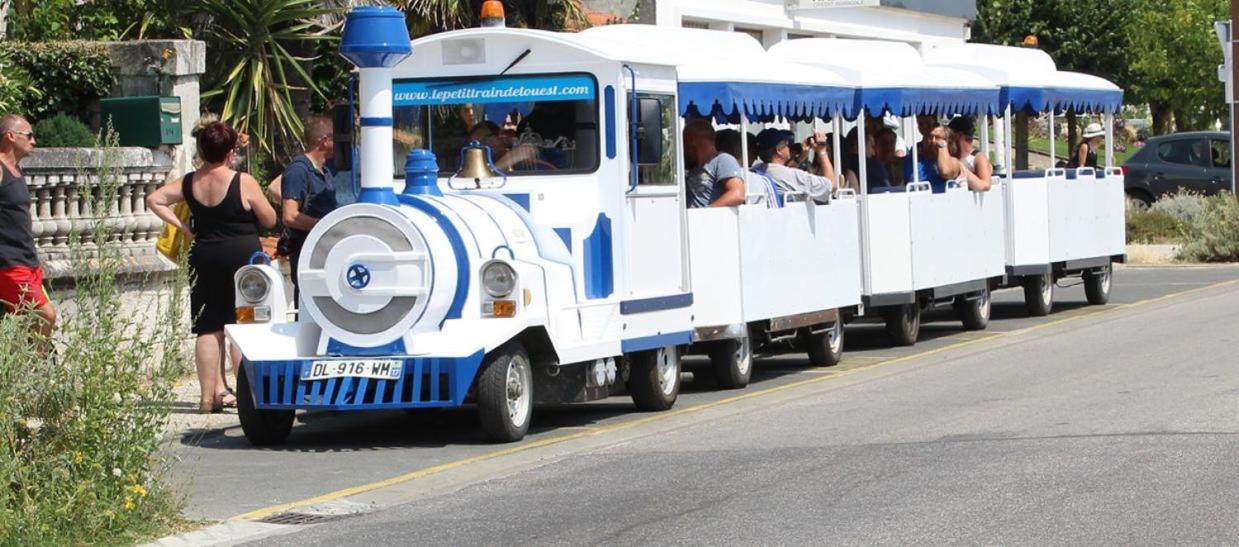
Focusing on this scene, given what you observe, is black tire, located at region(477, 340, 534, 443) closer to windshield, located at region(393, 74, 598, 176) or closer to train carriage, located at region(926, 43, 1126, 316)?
windshield, located at region(393, 74, 598, 176)

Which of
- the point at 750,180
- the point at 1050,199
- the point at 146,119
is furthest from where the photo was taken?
the point at 1050,199

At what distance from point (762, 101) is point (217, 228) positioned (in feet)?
14.3

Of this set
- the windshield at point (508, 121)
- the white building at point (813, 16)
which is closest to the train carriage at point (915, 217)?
the windshield at point (508, 121)

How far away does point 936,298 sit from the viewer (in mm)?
18828

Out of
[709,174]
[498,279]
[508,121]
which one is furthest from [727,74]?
[498,279]

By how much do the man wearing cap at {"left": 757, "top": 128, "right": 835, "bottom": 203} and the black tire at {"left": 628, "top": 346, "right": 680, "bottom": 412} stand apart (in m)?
2.80

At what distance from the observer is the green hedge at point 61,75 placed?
16875 millimetres

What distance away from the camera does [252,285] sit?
12.4 metres

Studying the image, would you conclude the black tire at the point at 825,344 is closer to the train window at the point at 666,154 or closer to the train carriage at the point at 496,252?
the train carriage at the point at 496,252

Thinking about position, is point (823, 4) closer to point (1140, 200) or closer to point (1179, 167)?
point (1140, 200)

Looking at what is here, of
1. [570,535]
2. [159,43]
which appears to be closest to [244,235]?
[159,43]

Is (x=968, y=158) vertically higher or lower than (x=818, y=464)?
higher

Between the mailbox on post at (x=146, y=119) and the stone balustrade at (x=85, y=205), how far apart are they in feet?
0.62

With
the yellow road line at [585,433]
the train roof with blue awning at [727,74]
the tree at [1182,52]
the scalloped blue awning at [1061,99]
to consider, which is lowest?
the yellow road line at [585,433]
